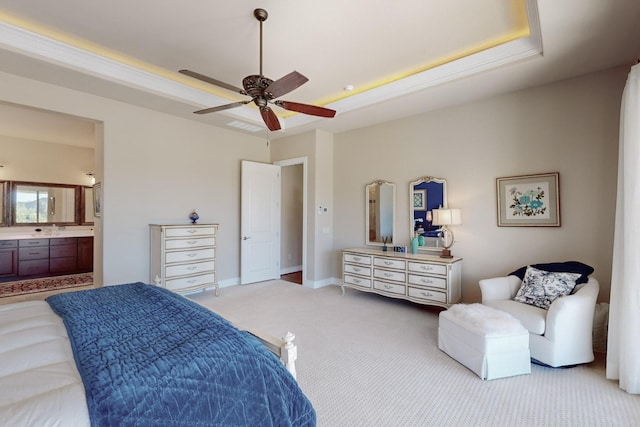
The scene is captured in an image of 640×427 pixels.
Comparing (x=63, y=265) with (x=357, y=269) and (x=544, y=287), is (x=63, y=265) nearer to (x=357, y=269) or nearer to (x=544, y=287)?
(x=357, y=269)

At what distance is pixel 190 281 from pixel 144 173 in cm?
170

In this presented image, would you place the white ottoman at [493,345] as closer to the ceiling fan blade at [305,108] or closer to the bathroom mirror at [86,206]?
the ceiling fan blade at [305,108]

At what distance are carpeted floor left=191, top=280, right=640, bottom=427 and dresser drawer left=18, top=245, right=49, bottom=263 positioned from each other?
5.23 meters

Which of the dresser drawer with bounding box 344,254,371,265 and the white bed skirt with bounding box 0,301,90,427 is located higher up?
the white bed skirt with bounding box 0,301,90,427

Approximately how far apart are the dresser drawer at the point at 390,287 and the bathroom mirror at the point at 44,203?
6768mm

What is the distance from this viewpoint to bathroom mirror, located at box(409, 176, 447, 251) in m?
4.24

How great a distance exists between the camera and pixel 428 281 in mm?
3828

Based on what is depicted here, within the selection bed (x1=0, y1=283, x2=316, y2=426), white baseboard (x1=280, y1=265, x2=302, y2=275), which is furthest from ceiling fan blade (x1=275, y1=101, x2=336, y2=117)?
white baseboard (x1=280, y1=265, x2=302, y2=275)

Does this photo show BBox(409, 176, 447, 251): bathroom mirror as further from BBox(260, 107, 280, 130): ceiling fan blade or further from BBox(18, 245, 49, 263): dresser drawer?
Result: BBox(18, 245, 49, 263): dresser drawer

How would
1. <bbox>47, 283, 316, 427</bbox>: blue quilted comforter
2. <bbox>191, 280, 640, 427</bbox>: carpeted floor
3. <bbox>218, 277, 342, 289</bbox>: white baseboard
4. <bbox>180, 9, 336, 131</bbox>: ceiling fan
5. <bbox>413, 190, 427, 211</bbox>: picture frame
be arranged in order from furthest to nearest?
<bbox>218, 277, 342, 289</bbox>: white baseboard < <bbox>413, 190, 427, 211</bbox>: picture frame < <bbox>180, 9, 336, 131</bbox>: ceiling fan < <bbox>191, 280, 640, 427</bbox>: carpeted floor < <bbox>47, 283, 316, 427</bbox>: blue quilted comforter

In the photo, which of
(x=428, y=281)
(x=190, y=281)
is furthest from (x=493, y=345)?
(x=190, y=281)

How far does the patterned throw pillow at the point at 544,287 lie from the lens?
8.98 feet

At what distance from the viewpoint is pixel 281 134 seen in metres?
5.63

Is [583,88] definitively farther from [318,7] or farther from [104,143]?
[104,143]
